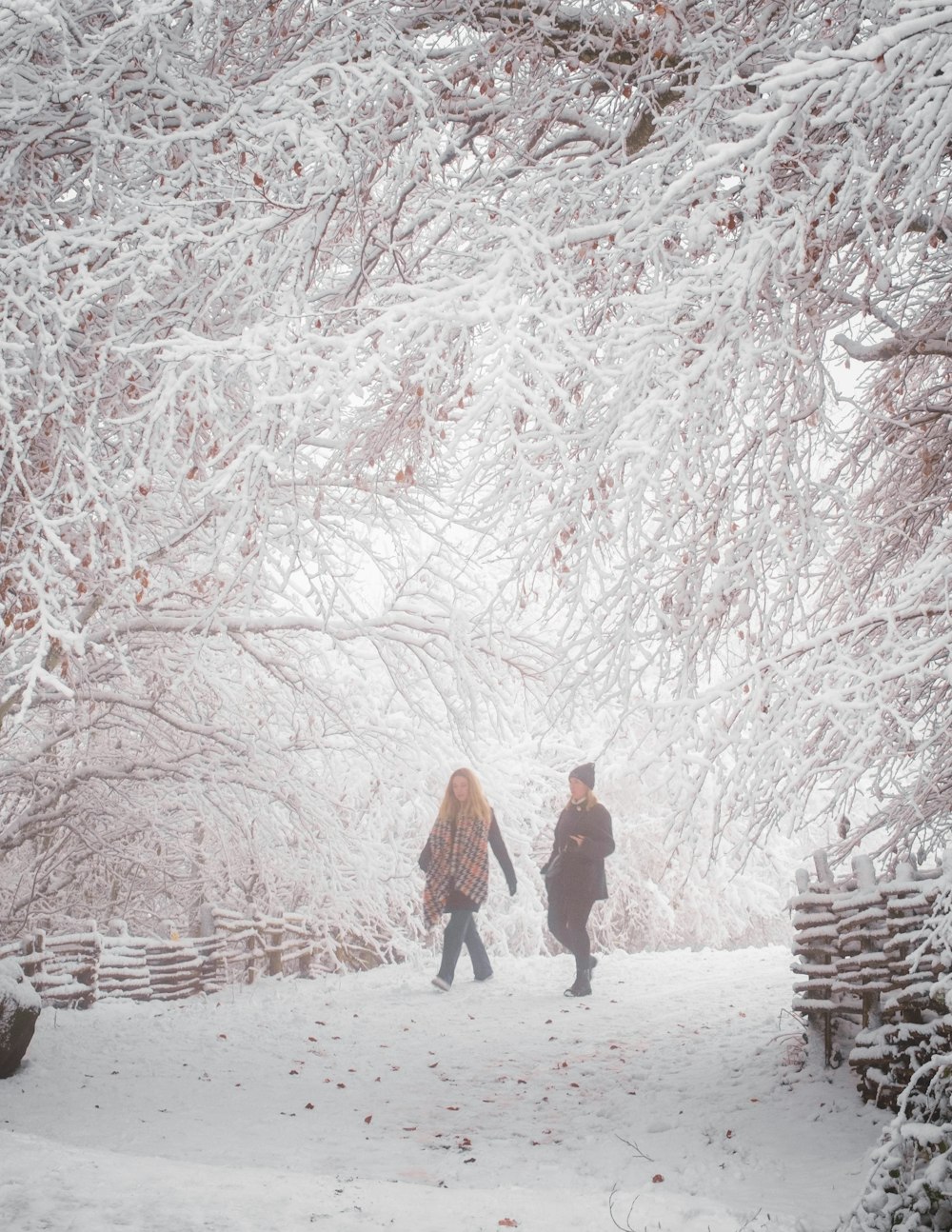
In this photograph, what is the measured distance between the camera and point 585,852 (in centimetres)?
834

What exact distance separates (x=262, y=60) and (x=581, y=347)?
2534 mm

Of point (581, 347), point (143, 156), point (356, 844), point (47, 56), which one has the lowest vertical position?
point (356, 844)

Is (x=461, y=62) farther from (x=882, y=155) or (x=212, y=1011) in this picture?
(x=212, y=1011)

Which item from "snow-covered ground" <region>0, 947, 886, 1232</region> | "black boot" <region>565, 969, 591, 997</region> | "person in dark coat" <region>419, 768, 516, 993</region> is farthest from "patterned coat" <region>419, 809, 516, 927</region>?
"black boot" <region>565, 969, 591, 997</region>

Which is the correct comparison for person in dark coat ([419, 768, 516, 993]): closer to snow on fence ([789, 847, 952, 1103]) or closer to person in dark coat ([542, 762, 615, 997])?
person in dark coat ([542, 762, 615, 997])

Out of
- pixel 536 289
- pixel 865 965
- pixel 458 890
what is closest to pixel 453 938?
pixel 458 890

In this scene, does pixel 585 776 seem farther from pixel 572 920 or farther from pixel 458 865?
pixel 458 865

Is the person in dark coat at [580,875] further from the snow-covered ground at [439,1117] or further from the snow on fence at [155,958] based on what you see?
the snow on fence at [155,958]

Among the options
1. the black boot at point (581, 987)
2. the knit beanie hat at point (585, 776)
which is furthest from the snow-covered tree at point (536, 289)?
the black boot at point (581, 987)

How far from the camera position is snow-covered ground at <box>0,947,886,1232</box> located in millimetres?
3443

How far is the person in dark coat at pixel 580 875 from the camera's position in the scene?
832 centimetres

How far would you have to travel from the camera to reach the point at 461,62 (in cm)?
455

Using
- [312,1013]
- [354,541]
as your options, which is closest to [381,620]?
[354,541]

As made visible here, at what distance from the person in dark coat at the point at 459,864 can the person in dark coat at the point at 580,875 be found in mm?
460
